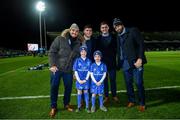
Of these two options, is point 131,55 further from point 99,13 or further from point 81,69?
point 99,13

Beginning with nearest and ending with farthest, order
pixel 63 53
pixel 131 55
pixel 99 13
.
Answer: pixel 63 53 → pixel 131 55 → pixel 99 13

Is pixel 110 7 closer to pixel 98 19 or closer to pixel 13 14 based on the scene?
pixel 98 19

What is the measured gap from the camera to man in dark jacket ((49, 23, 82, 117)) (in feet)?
24.7

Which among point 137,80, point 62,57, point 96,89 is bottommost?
point 96,89

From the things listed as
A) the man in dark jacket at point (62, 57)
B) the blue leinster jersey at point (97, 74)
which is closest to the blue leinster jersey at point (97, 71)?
the blue leinster jersey at point (97, 74)

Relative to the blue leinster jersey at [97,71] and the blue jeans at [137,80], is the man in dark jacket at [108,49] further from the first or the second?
the blue leinster jersey at [97,71]

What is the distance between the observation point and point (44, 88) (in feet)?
38.7

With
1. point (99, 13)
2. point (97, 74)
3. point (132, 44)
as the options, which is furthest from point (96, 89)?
point (99, 13)

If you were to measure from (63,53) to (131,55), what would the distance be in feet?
5.24

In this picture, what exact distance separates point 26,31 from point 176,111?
7432cm

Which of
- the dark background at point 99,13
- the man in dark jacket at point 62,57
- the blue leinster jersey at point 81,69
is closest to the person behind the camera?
the man in dark jacket at point 62,57

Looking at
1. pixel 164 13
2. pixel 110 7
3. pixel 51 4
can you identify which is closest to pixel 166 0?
pixel 164 13

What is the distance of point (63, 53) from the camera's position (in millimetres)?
7613

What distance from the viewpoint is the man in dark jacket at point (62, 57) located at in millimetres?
7543
